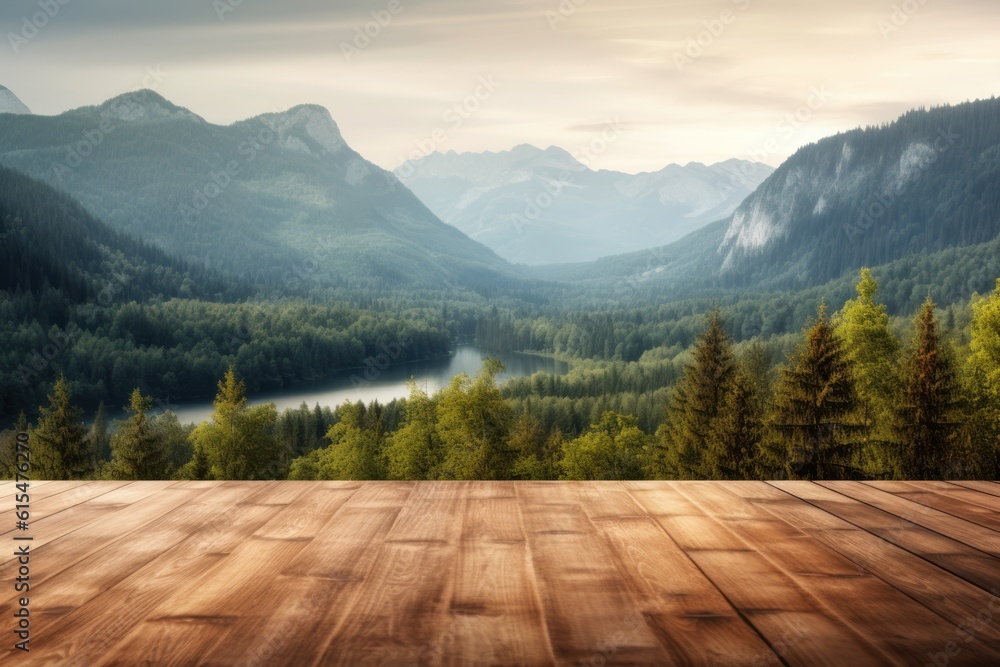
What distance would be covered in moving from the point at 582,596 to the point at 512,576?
25 centimetres

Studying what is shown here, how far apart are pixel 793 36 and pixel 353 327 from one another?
293 feet

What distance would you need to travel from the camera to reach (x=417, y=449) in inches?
1138

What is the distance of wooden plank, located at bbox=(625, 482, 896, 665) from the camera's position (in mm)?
1713

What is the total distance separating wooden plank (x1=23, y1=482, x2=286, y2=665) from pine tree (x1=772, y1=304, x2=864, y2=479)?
67.0 feet

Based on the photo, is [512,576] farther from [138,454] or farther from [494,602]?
[138,454]

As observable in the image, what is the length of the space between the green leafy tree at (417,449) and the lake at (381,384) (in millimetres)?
26453

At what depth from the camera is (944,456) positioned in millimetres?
21766

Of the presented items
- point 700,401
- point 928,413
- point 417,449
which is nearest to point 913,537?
point 700,401

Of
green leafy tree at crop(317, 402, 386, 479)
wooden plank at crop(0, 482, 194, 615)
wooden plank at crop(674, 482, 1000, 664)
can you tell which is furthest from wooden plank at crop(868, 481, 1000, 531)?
green leafy tree at crop(317, 402, 386, 479)

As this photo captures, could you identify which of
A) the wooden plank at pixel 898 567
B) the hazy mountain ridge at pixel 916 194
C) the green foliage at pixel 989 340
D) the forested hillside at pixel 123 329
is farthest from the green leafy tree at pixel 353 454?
the hazy mountain ridge at pixel 916 194

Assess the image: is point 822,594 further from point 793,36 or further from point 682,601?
point 793,36

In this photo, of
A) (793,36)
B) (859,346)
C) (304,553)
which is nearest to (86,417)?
(859,346)

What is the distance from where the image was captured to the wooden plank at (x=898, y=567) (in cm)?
195

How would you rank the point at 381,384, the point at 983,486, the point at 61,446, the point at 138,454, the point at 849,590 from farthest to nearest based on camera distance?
the point at 381,384 → the point at 138,454 → the point at 61,446 → the point at 983,486 → the point at 849,590
